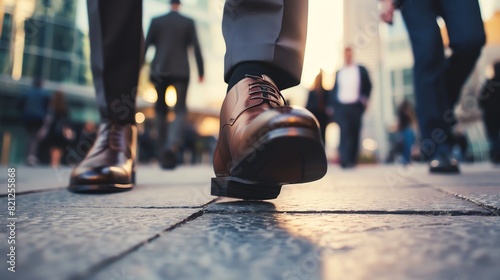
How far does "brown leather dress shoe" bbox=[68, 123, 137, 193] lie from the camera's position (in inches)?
45.4

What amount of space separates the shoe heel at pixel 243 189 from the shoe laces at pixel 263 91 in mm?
216

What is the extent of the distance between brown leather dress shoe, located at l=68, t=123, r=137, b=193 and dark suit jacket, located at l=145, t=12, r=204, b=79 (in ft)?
8.04

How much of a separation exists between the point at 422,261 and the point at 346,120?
172 inches

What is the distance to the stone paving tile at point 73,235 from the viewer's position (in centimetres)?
36

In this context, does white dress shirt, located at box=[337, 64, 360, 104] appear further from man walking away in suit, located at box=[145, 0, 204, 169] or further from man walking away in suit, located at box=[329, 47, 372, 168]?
man walking away in suit, located at box=[145, 0, 204, 169]

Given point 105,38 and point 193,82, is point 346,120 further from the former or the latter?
point 193,82

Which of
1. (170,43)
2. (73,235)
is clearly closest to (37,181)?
(73,235)

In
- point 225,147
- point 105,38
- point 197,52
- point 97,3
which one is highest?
point 197,52

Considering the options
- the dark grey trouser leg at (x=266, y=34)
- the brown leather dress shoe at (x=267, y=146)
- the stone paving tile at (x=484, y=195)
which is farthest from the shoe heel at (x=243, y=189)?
the stone paving tile at (x=484, y=195)

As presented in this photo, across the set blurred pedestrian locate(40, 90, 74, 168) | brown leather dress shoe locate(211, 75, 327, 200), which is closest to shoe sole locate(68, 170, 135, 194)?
brown leather dress shoe locate(211, 75, 327, 200)

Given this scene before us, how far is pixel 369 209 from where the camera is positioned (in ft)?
2.41

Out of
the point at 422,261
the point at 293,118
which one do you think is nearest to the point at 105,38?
the point at 293,118

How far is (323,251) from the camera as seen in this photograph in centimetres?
42

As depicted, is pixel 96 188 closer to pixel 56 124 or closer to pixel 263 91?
pixel 263 91
